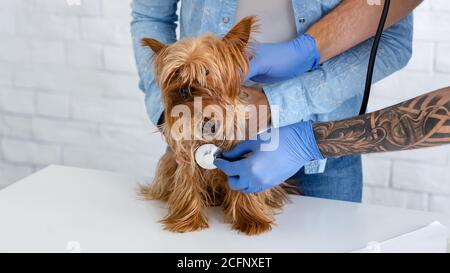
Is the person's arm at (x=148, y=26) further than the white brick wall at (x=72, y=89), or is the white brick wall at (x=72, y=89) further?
the white brick wall at (x=72, y=89)

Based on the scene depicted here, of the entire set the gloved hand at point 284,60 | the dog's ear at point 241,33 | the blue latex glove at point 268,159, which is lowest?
the blue latex glove at point 268,159

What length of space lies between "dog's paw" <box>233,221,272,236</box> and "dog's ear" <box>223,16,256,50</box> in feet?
0.93

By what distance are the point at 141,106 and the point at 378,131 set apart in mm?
1014

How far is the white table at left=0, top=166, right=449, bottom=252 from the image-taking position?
3.10ft

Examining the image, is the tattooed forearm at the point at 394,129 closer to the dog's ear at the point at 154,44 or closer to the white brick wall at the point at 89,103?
the dog's ear at the point at 154,44

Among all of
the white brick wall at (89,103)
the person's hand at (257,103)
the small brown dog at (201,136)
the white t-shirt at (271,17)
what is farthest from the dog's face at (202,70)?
the white brick wall at (89,103)

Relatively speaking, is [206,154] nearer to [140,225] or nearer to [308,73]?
[140,225]

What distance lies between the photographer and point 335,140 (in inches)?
40.8

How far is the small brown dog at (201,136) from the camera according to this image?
887 millimetres

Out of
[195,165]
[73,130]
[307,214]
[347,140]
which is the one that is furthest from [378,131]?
[73,130]

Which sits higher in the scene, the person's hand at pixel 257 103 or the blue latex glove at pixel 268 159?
the person's hand at pixel 257 103

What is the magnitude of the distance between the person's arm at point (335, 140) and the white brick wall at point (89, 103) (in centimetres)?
64

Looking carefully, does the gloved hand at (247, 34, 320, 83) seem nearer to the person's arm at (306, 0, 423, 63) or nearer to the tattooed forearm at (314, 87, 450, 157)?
the person's arm at (306, 0, 423, 63)
